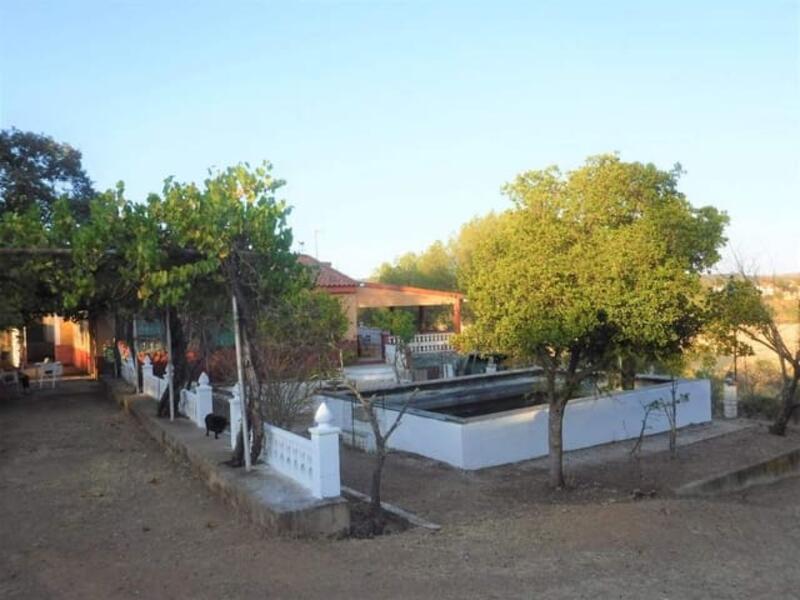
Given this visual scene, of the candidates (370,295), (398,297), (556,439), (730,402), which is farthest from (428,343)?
(556,439)

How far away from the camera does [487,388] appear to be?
17406 millimetres

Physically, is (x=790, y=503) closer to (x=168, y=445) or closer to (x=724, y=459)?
(x=724, y=459)

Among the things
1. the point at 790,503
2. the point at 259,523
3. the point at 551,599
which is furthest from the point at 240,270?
the point at 790,503

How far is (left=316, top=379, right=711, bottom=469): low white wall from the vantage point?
1118 cm

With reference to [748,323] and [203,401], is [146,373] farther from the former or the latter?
[748,323]

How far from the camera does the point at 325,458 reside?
6516 mm

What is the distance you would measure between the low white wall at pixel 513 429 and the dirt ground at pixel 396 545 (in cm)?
104

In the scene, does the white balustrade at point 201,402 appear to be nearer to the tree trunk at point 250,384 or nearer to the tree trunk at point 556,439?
the tree trunk at point 250,384

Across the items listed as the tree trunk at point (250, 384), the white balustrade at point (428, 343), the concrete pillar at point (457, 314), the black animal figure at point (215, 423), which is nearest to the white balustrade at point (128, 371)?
the black animal figure at point (215, 423)

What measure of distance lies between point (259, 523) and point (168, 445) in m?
4.23

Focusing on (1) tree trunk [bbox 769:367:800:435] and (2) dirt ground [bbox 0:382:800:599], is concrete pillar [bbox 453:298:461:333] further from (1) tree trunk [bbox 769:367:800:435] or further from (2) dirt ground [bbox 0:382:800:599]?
(2) dirt ground [bbox 0:382:800:599]

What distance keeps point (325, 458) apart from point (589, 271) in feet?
13.1

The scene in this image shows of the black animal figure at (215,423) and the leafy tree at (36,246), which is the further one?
the black animal figure at (215,423)

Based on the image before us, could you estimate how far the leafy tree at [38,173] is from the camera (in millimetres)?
18844
